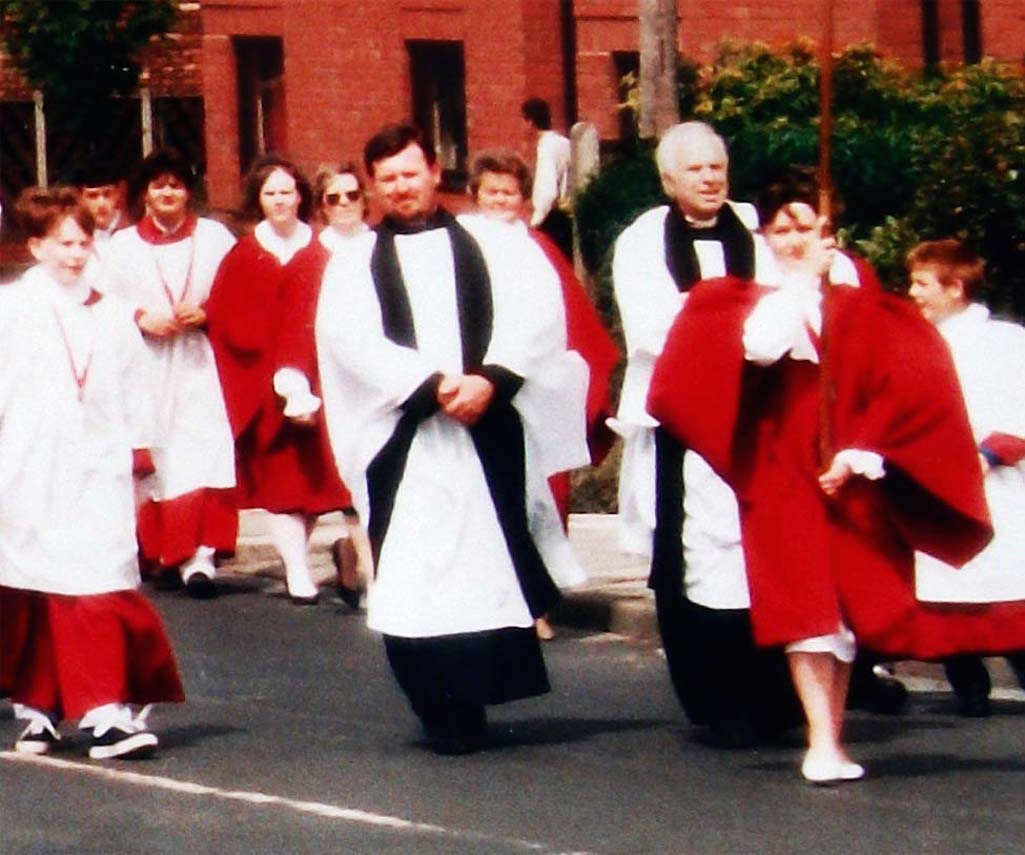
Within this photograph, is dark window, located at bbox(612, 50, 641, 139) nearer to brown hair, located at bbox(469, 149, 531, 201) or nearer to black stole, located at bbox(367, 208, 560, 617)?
brown hair, located at bbox(469, 149, 531, 201)

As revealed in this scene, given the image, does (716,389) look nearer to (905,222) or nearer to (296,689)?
(296,689)

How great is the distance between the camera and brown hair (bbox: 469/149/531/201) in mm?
13469

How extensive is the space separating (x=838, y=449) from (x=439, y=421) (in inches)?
55.7

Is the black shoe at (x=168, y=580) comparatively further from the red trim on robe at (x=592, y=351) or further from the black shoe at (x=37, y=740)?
the black shoe at (x=37, y=740)

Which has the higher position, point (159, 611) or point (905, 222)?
point (905, 222)

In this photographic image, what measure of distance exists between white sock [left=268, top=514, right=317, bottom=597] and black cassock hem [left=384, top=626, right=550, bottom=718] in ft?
13.1

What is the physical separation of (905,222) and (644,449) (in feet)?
20.4

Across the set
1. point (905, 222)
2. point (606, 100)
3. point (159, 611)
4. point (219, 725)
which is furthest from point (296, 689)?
point (606, 100)

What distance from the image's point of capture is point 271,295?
15102 mm

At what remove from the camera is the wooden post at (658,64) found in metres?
20.5

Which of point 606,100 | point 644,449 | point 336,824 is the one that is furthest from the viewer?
point 606,100

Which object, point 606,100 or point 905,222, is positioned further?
point 606,100

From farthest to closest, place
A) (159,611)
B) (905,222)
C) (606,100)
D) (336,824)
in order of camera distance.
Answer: (606,100)
(905,222)
(159,611)
(336,824)

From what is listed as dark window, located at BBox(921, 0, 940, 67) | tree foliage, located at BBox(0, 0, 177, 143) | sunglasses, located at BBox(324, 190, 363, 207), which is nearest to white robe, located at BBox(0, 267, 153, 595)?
sunglasses, located at BBox(324, 190, 363, 207)
